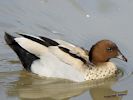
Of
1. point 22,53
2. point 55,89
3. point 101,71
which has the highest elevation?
point 22,53

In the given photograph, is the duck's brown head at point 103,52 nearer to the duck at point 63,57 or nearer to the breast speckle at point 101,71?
the duck at point 63,57

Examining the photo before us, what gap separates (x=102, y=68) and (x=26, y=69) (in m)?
1.24

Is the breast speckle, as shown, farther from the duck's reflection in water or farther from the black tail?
the black tail

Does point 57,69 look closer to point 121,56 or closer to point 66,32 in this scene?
point 121,56

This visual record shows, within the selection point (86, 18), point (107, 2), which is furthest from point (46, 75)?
point (107, 2)

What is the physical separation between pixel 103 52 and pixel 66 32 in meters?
1.75

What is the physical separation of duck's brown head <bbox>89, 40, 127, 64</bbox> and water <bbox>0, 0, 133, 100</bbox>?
37 centimetres

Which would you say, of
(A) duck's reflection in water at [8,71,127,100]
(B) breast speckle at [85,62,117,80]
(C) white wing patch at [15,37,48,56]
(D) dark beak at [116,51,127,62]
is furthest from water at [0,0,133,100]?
(C) white wing patch at [15,37,48,56]

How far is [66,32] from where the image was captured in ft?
36.3

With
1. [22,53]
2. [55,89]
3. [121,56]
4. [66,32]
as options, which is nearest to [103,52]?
[121,56]

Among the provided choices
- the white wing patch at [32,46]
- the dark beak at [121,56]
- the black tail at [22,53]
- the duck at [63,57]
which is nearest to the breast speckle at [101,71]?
the duck at [63,57]

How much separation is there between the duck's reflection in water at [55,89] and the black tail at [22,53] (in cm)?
20

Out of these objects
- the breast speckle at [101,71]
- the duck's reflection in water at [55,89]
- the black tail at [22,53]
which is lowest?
the duck's reflection in water at [55,89]

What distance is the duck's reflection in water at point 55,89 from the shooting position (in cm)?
870
